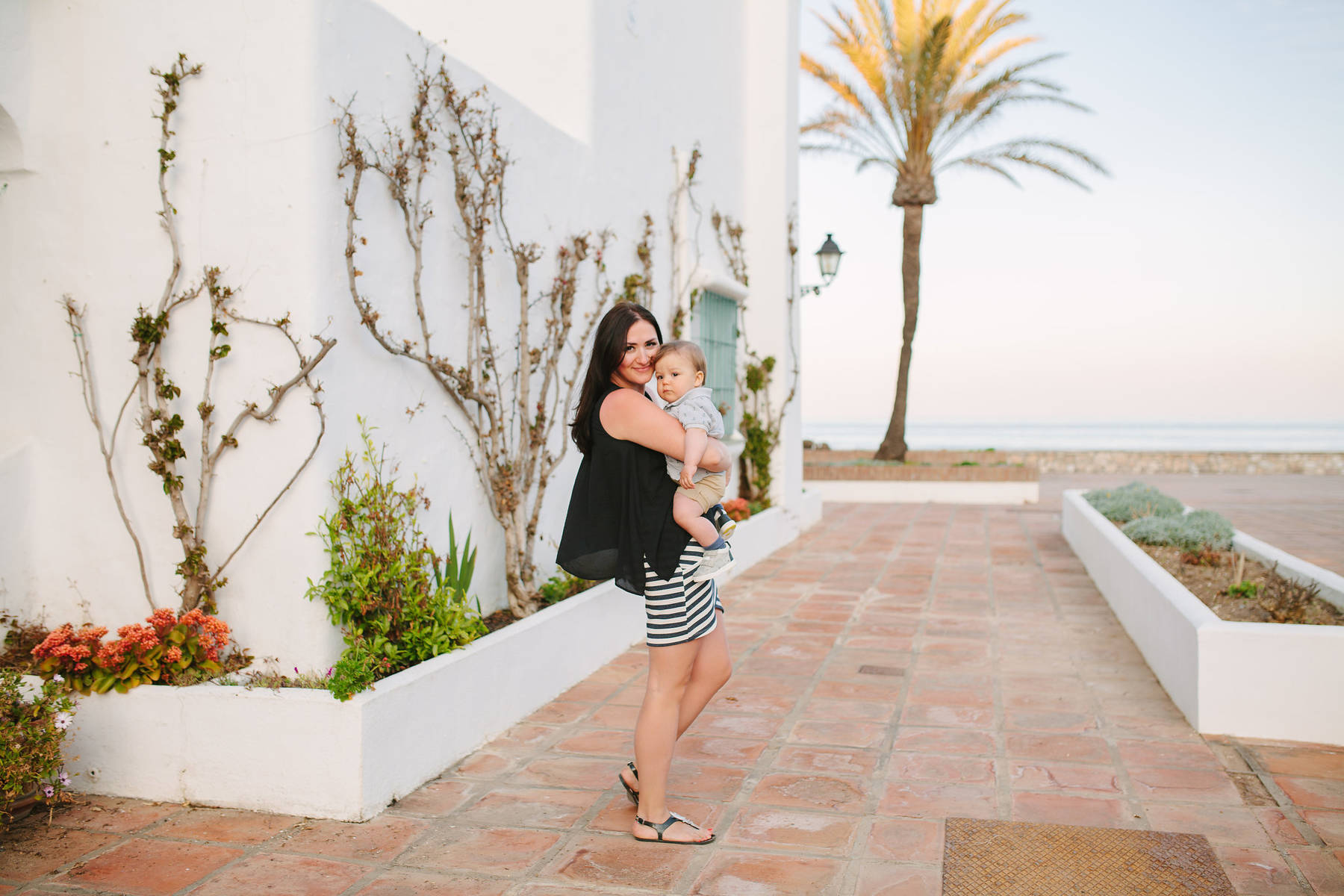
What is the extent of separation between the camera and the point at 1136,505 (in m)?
8.16

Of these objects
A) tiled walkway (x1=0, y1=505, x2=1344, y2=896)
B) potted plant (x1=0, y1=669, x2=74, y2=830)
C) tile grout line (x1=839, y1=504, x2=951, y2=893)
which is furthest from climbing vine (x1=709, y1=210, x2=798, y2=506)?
potted plant (x1=0, y1=669, x2=74, y2=830)

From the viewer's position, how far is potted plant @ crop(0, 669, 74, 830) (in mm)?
2830

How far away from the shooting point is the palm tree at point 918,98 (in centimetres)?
1521

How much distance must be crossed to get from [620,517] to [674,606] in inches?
12.8

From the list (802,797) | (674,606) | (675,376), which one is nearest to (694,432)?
(675,376)

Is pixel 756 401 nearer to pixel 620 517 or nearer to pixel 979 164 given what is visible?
pixel 620 517

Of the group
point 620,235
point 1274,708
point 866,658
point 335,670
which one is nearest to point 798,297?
point 620,235

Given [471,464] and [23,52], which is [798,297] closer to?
[471,464]

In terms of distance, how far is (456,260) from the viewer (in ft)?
14.7

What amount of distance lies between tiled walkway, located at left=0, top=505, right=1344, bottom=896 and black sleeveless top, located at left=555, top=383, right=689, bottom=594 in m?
0.86

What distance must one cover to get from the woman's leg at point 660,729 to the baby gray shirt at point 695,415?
54 centimetres

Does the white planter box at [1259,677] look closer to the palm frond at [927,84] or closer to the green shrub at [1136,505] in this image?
the green shrub at [1136,505]

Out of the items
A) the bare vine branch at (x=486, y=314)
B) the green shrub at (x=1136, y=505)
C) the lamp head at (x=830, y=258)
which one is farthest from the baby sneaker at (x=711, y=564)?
the lamp head at (x=830, y=258)

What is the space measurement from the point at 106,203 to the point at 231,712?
6.44ft
